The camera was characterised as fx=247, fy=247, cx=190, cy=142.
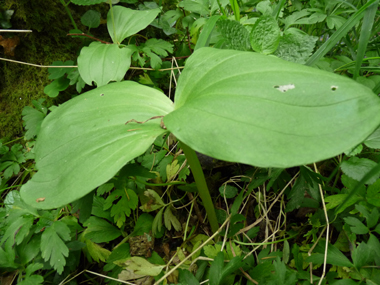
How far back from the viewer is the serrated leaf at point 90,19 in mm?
1480

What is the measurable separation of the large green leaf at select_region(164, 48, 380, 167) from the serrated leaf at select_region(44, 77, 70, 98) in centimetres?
112

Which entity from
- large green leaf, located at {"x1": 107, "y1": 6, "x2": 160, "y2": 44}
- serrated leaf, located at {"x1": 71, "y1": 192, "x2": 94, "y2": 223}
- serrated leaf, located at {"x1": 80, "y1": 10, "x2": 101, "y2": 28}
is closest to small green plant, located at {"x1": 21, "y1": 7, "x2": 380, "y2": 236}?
serrated leaf, located at {"x1": 71, "y1": 192, "x2": 94, "y2": 223}

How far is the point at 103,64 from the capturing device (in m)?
1.17

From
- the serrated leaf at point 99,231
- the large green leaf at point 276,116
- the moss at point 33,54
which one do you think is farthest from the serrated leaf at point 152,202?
the moss at point 33,54

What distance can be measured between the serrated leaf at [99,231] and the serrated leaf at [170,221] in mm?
219

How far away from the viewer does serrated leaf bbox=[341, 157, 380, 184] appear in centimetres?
83

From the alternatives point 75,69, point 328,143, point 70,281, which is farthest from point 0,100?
point 328,143

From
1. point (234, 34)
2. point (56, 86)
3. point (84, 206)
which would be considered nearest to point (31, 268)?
point (84, 206)

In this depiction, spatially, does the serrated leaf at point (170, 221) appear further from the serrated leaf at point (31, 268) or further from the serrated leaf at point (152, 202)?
the serrated leaf at point (31, 268)

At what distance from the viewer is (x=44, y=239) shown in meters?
0.93

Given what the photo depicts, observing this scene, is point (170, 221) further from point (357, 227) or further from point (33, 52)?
point (33, 52)

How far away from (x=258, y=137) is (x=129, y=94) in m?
0.48

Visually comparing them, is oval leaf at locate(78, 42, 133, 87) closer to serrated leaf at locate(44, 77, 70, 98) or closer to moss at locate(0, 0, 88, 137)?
serrated leaf at locate(44, 77, 70, 98)

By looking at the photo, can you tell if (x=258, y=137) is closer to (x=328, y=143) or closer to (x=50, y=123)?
(x=328, y=143)
